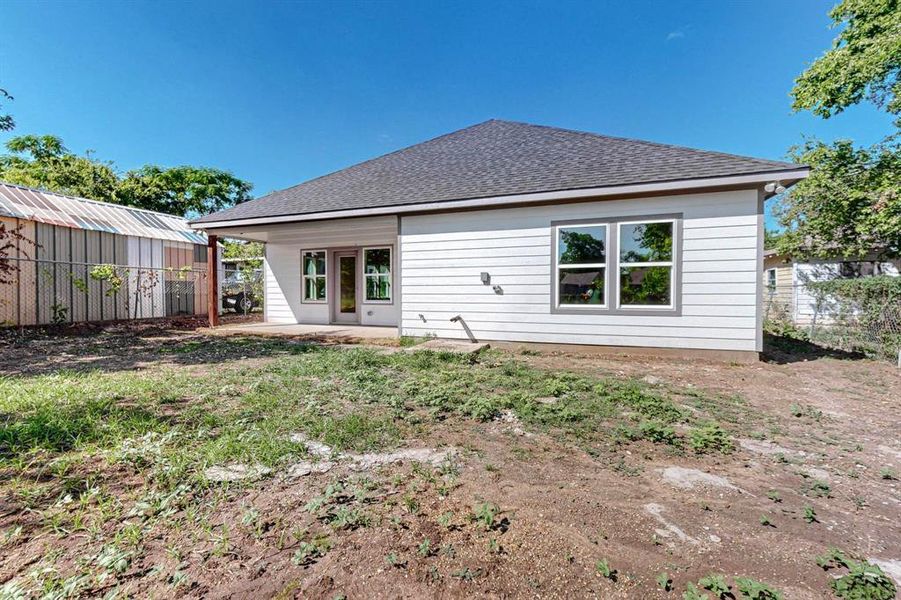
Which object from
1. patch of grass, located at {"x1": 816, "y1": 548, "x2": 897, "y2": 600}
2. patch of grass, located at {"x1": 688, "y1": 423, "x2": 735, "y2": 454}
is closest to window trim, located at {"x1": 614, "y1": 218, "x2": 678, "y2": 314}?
patch of grass, located at {"x1": 688, "y1": 423, "x2": 735, "y2": 454}

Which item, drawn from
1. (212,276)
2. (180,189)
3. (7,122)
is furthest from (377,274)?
(180,189)

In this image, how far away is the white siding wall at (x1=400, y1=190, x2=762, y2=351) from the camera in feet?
19.1

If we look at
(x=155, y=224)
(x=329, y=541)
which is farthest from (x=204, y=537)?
(x=155, y=224)

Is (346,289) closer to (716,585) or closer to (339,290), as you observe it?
(339,290)

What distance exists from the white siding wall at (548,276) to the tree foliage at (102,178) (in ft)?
80.2

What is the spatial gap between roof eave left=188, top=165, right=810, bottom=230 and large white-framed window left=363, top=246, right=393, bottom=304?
216cm

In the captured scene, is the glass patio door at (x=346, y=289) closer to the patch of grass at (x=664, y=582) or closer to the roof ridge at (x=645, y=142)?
the roof ridge at (x=645, y=142)

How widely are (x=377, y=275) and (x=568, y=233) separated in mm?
5455

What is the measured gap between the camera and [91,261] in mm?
11078

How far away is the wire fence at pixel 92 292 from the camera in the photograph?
9414 millimetres

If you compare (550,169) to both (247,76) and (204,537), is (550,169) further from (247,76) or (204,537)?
(247,76)

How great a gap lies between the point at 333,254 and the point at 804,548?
10.5 metres

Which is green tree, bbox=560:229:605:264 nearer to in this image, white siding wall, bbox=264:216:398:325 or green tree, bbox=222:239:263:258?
white siding wall, bbox=264:216:398:325

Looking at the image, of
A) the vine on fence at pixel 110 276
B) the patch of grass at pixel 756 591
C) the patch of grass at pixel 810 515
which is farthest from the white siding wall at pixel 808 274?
the vine on fence at pixel 110 276
